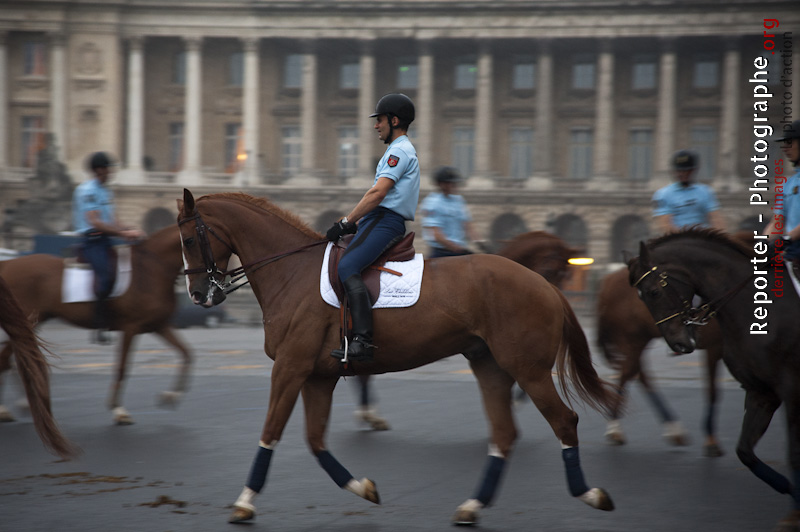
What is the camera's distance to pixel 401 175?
7.11 m

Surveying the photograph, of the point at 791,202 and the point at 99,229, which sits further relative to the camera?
the point at 99,229

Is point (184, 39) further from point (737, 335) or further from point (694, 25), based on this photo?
point (737, 335)

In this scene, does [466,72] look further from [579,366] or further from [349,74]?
[579,366]

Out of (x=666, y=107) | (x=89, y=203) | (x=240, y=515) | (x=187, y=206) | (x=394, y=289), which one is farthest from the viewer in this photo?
(x=666, y=107)

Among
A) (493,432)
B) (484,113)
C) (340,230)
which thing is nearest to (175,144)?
(484,113)

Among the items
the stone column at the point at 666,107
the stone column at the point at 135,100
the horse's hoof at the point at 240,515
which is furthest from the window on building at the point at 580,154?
the horse's hoof at the point at 240,515

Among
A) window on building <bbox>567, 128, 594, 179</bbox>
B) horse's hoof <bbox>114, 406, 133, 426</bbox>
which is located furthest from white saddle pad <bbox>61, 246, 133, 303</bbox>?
window on building <bbox>567, 128, 594, 179</bbox>

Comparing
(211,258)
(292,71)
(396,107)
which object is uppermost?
(292,71)

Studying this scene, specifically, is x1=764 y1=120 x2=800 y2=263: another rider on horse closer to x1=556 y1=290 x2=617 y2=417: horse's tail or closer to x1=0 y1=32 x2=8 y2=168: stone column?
x1=556 y1=290 x2=617 y2=417: horse's tail

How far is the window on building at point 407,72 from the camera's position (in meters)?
73.2

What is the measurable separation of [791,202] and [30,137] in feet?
227

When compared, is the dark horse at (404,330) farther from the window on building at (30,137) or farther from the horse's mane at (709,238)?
the window on building at (30,137)

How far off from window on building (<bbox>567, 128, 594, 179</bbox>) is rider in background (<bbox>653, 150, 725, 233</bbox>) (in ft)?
200

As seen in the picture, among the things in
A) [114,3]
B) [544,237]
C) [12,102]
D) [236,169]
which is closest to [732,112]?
[236,169]
